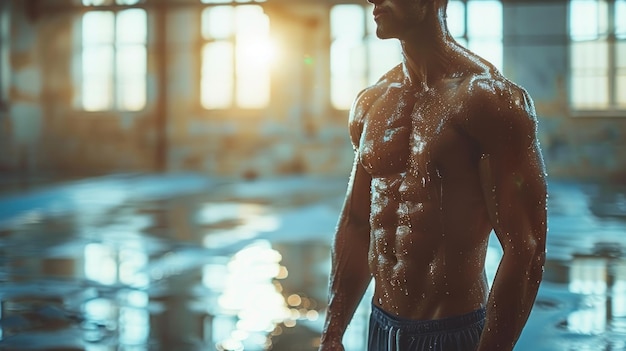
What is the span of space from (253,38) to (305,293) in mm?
12361

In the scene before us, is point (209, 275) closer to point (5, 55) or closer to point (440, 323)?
point (440, 323)

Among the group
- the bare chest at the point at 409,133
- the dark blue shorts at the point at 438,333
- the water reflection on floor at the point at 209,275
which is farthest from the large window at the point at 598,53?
the dark blue shorts at the point at 438,333

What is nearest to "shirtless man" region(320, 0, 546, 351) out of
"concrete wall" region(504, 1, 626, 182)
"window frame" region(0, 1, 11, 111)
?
"concrete wall" region(504, 1, 626, 182)

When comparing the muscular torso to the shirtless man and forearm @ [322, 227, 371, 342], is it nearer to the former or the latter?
the shirtless man

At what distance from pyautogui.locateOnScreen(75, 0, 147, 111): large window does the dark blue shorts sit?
1700 centimetres

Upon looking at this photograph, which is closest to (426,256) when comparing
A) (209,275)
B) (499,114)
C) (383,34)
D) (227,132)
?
(499,114)

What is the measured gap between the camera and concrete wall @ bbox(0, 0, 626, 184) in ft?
51.4

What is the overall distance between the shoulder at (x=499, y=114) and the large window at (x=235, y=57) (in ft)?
52.2

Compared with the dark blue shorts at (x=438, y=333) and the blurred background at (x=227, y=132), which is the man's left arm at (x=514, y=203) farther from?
the blurred background at (x=227, y=132)

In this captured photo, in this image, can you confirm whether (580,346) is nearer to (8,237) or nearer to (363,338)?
(363,338)

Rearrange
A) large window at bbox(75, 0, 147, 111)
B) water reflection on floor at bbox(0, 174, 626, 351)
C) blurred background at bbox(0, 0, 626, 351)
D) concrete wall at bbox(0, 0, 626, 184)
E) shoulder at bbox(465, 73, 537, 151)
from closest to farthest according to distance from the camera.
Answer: shoulder at bbox(465, 73, 537, 151) < water reflection on floor at bbox(0, 174, 626, 351) < blurred background at bbox(0, 0, 626, 351) < concrete wall at bbox(0, 0, 626, 184) < large window at bbox(75, 0, 147, 111)

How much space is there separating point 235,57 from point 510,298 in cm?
1624

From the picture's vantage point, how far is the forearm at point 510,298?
144 centimetres

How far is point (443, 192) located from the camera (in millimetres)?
1535
